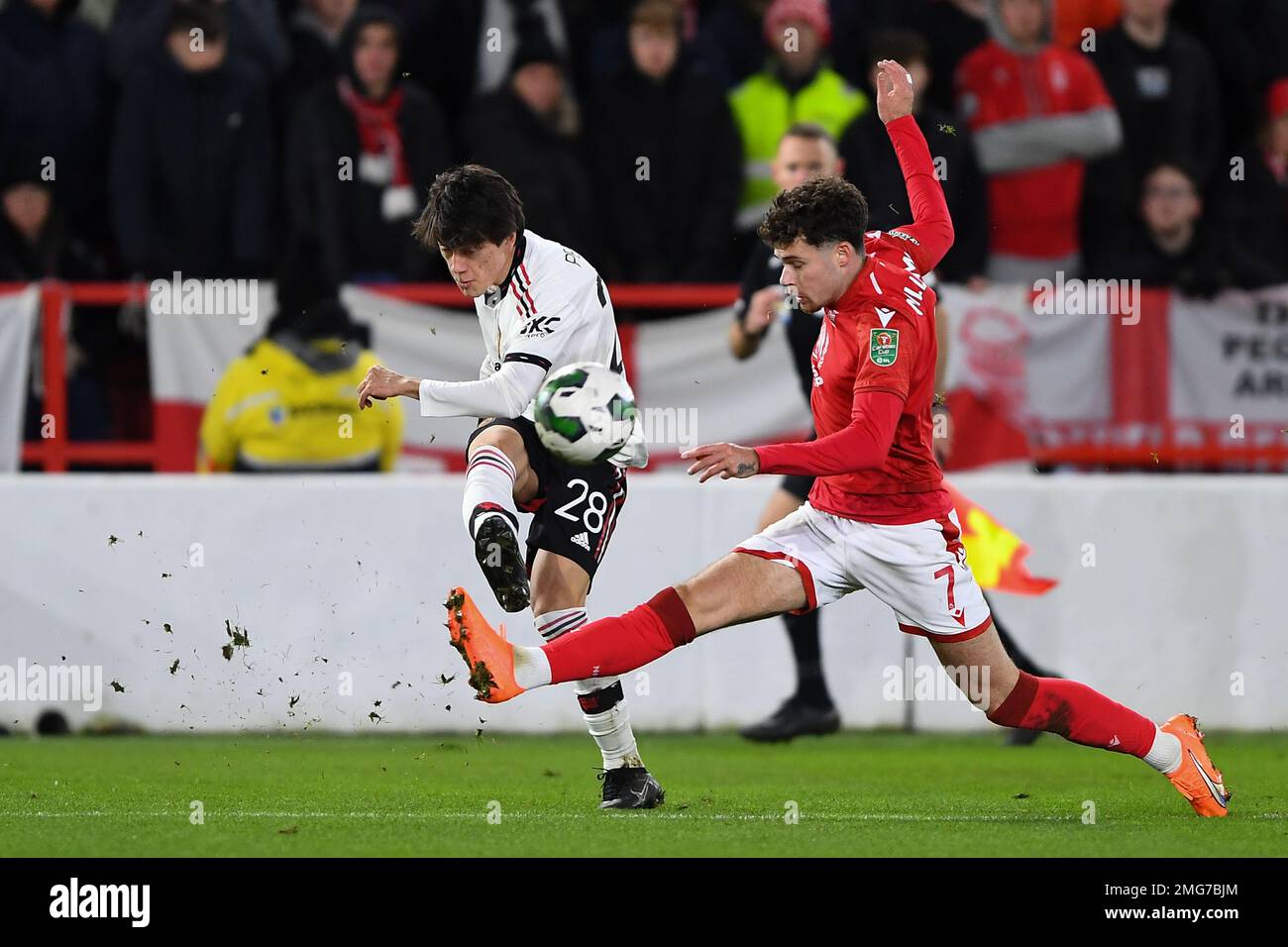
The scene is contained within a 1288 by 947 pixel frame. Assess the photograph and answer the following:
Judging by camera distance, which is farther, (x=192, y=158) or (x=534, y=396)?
(x=192, y=158)

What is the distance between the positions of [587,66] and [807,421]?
283 cm

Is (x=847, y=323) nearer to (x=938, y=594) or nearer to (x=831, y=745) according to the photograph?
(x=938, y=594)

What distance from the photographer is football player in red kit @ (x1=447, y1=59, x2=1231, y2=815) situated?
6.34 meters

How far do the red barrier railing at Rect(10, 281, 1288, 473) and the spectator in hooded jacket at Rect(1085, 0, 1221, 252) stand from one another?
1.70 meters

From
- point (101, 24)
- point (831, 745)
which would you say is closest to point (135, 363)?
point (101, 24)

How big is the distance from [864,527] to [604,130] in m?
5.80

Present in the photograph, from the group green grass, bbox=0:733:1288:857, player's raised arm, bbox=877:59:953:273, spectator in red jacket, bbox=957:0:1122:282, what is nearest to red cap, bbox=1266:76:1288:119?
spectator in red jacket, bbox=957:0:1122:282

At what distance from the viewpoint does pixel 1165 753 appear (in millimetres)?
6969

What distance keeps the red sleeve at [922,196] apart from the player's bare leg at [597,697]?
155 centimetres

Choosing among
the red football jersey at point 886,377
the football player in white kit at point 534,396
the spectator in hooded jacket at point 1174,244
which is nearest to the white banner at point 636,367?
the spectator in hooded jacket at point 1174,244

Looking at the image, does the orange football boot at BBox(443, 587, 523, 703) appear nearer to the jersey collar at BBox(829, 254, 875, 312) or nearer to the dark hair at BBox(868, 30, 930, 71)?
the jersey collar at BBox(829, 254, 875, 312)

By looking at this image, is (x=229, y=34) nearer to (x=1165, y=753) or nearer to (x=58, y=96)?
(x=58, y=96)

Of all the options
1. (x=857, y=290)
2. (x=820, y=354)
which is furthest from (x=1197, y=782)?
(x=857, y=290)

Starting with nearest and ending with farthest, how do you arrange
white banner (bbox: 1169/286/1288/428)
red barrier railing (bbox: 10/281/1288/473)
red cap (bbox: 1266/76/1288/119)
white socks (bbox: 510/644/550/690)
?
white socks (bbox: 510/644/550/690) → red barrier railing (bbox: 10/281/1288/473) → white banner (bbox: 1169/286/1288/428) → red cap (bbox: 1266/76/1288/119)
